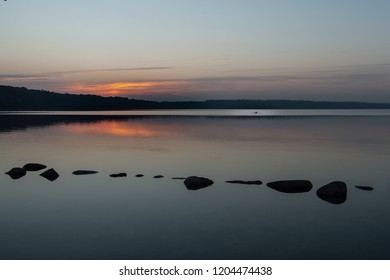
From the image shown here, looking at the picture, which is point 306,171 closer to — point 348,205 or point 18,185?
point 348,205

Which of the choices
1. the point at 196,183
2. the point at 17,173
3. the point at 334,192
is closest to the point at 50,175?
the point at 17,173

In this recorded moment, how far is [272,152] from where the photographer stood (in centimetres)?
5416

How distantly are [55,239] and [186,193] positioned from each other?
1131 centimetres

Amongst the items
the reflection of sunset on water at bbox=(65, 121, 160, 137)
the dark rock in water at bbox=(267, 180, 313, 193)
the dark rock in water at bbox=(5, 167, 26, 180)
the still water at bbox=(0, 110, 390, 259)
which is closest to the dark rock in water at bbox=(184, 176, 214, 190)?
the still water at bbox=(0, 110, 390, 259)

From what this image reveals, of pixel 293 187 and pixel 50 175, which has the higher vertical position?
pixel 293 187

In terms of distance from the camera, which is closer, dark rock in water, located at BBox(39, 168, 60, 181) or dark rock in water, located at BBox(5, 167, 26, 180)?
dark rock in water, located at BBox(39, 168, 60, 181)

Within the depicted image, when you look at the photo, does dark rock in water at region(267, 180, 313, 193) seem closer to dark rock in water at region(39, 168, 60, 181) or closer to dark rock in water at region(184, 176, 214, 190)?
dark rock in water at region(184, 176, 214, 190)

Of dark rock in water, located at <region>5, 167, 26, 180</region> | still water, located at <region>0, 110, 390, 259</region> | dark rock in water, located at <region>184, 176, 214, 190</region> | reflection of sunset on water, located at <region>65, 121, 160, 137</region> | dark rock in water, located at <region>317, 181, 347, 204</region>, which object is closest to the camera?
still water, located at <region>0, 110, 390, 259</region>

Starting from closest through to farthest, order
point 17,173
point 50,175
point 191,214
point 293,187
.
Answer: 1. point 191,214
2. point 293,187
3. point 50,175
4. point 17,173

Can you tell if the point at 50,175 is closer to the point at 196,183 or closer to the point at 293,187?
the point at 196,183

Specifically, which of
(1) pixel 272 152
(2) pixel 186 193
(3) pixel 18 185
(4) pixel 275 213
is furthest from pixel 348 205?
(1) pixel 272 152

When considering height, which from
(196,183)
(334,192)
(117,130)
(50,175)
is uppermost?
(117,130)

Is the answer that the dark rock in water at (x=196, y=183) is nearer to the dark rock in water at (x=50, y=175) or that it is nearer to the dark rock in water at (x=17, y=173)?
the dark rock in water at (x=50, y=175)

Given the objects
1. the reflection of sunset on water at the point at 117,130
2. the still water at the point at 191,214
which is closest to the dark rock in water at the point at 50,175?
the still water at the point at 191,214
